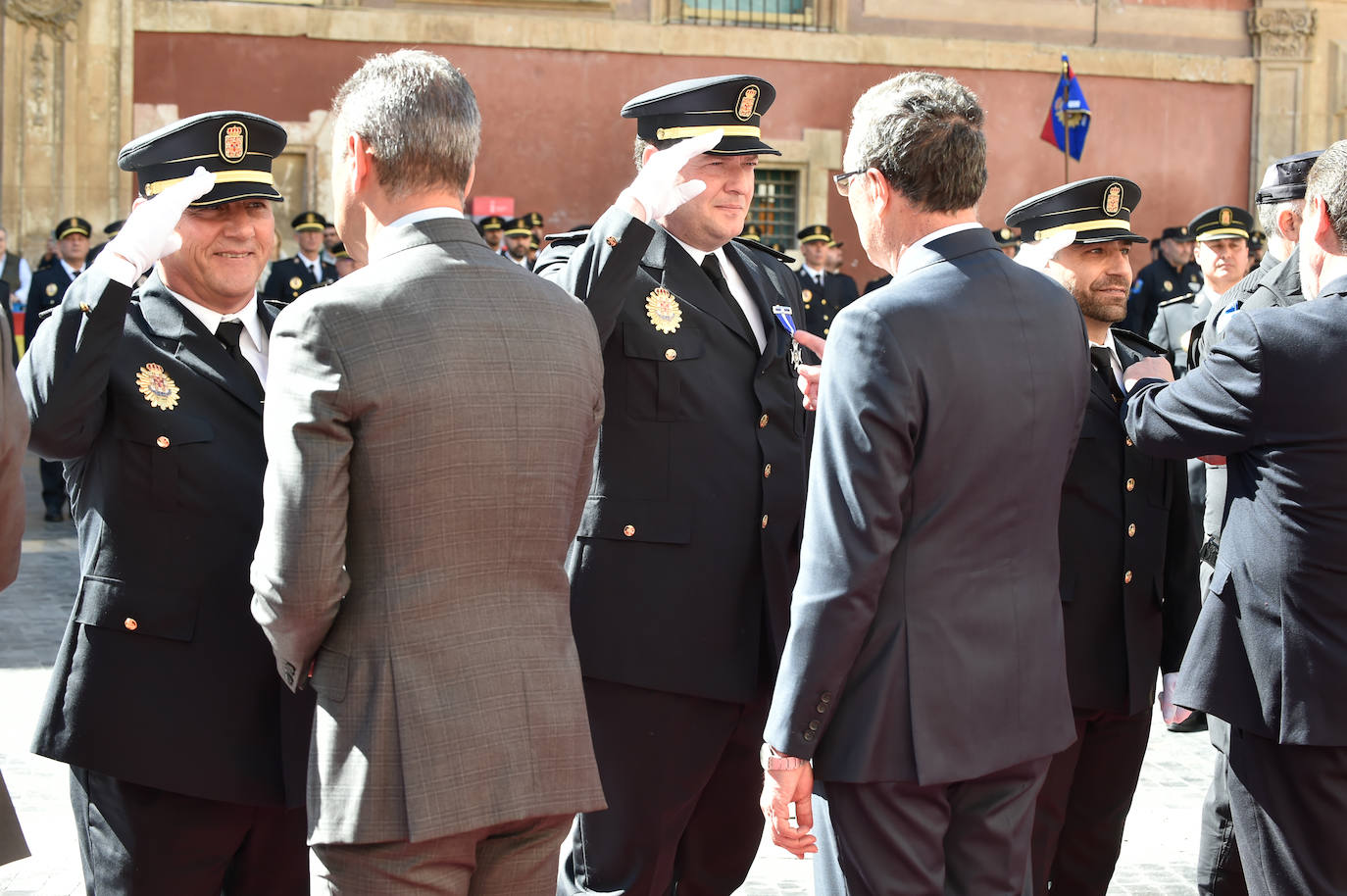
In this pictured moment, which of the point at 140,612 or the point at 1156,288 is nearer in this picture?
the point at 140,612

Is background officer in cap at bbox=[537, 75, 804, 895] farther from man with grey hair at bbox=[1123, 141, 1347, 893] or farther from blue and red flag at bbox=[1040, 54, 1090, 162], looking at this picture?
blue and red flag at bbox=[1040, 54, 1090, 162]

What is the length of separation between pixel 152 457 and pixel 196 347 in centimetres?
27

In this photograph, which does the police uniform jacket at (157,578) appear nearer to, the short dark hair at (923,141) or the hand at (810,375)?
the hand at (810,375)

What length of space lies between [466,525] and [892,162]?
3.54 feet

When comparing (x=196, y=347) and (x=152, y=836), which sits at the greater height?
(x=196, y=347)

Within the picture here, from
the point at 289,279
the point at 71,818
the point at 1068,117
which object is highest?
the point at 1068,117

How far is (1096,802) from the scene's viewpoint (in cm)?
391

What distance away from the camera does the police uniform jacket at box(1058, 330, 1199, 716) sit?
12.3ft

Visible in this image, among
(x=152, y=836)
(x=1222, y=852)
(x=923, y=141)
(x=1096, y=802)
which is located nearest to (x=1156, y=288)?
(x=1222, y=852)

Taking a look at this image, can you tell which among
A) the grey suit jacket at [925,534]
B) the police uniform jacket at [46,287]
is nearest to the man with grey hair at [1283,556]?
the grey suit jacket at [925,534]

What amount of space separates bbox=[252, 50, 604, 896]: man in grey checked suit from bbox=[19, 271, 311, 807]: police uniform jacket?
68 centimetres

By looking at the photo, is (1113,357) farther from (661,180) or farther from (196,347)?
(196,347)

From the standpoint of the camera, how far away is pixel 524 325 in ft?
8.04

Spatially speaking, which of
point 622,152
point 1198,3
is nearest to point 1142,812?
point 622,152
